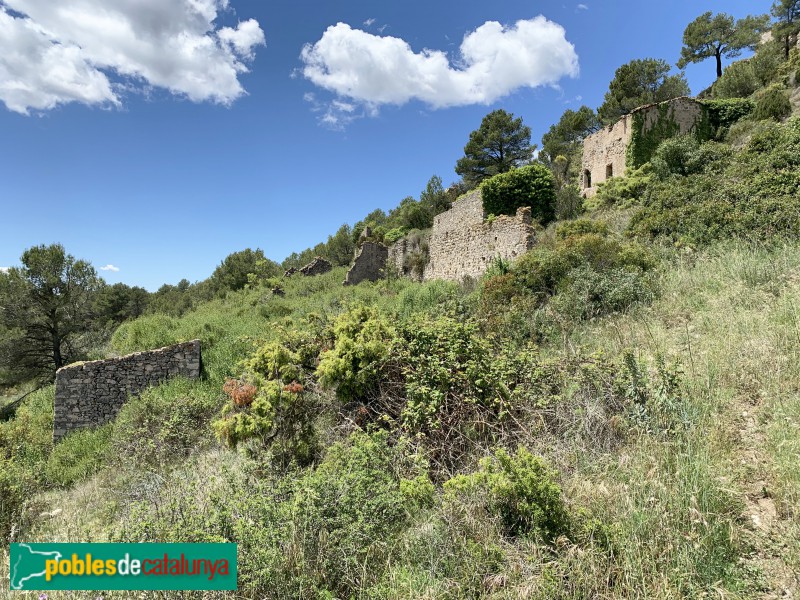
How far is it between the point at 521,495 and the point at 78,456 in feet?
28.7

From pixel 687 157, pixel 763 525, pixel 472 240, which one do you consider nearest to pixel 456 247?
pixel 472 240

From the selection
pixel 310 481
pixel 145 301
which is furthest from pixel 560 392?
pixel 145 301

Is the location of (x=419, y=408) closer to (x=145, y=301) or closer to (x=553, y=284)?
(x=553, y=284)

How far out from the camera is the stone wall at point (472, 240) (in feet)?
40.7

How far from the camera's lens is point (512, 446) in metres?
3.60

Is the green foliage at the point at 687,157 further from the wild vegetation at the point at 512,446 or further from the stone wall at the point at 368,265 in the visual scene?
the stone wall at the point at 368,265

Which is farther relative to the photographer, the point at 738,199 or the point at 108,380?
the point at 738,199

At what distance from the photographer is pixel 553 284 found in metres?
8.13

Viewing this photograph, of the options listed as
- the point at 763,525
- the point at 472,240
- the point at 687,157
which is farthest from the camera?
the point at 472,240

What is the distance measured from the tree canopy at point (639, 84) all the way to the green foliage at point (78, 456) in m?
32.7

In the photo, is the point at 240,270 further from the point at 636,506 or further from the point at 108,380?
the point at 636,506

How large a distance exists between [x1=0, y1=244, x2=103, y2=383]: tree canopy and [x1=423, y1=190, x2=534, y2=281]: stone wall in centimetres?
1621

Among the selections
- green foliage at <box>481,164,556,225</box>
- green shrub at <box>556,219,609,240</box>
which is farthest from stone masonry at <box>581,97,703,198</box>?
green shrub at <box>556,219,609,240</box>

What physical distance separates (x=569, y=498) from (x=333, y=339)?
3.58m
